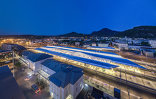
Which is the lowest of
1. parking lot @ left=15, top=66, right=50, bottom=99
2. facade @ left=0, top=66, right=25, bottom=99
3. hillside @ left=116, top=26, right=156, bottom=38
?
parking lot @ left=15, top=66, right=50, bottom=99

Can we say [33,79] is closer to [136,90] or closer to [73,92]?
[73,92]

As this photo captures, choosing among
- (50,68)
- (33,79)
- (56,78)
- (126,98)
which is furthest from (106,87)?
(33,79)

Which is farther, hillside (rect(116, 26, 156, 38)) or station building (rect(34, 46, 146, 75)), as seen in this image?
hillside (rect(116, 26, 156, 38))

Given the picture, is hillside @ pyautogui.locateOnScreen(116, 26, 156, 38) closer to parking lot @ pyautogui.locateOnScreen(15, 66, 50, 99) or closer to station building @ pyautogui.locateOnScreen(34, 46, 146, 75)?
station building @ pyautogui.locateOnScreen(34, 46, 146, 75)

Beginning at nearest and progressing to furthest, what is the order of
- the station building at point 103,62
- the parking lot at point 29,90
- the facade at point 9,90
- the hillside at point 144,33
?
1. the facade at point 9,90
2. the parking lot at point 29,90
3. the station building at point 103,62
4. the hillside at point 144,33

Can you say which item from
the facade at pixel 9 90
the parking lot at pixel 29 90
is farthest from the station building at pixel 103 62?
the facade at pixel 9 90

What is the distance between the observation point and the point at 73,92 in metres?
9.67

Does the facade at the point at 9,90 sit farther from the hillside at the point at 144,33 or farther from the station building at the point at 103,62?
the hillside at the point at 144,33

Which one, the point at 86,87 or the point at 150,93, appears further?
the point at 86,87

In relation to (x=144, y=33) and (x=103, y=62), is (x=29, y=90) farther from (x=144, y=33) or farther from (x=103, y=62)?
(x=144, y=33)

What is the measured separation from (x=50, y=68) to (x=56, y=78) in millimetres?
4438

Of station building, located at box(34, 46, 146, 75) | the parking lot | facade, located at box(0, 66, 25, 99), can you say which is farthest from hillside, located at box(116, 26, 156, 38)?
facade, located at box(0, 66, 25, 99)

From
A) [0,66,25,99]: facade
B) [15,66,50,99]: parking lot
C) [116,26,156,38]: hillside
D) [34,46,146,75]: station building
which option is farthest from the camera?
[116,26,156,38]: hillside

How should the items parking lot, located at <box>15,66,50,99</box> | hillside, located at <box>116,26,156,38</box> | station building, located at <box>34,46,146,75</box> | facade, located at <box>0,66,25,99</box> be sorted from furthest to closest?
hillside, located at <box>116,26,156,38</box> < station building, located at <box>34,46,146,75</box> < parking lot, located at <box>15,66,50,99</box> < facade, located at <box>0,66,25,99</box>
